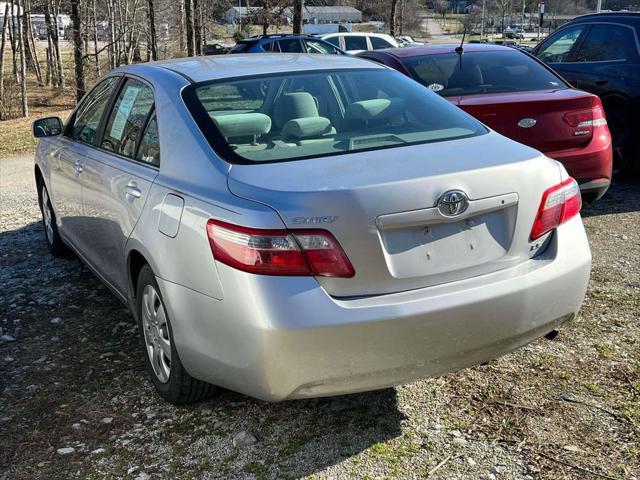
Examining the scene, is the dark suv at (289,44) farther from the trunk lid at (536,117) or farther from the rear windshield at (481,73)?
the trunk lid at (536,117)

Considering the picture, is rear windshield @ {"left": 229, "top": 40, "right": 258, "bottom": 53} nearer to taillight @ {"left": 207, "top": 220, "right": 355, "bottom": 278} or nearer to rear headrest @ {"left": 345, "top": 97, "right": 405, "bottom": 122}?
rear headrest @ {"left": 345, "top": 97, "right": 405, "bottom": 122}

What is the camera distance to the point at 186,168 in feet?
10.2

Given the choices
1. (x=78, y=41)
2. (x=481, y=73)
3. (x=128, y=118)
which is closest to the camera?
(x=128, y=118)

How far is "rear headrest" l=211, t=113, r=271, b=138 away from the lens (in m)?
3.25

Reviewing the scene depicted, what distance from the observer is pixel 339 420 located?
128 inches

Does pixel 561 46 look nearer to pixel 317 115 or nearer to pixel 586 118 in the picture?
pixel 586 118

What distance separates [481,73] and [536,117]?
100 cm

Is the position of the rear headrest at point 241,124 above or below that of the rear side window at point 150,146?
above

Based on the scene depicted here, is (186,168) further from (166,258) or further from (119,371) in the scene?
(119,371)

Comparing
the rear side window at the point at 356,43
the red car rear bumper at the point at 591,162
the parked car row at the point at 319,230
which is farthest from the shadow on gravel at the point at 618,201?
the rear side window at the point at 356,43

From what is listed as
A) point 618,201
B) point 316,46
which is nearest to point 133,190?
point 618,201

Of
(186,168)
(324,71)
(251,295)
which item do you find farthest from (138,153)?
(251,295)

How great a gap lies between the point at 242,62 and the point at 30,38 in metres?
24.3

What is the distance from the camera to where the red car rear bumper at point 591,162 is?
18.9 ft
